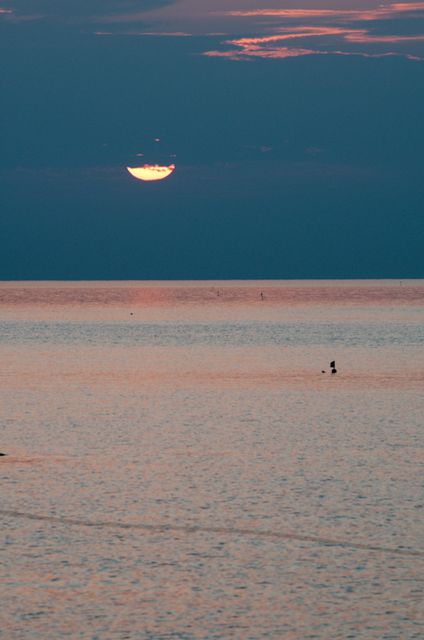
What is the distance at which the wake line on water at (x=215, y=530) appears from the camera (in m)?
16.0

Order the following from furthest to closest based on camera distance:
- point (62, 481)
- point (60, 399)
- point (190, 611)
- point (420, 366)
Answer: point (420, 366) → point (60, 399) → point (62, 481) → point (190, 611)

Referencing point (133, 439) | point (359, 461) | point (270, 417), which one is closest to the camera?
point (359, 461)

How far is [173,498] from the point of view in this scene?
1972 cm

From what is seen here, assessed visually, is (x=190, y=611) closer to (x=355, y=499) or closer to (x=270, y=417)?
(x=355, y=499)

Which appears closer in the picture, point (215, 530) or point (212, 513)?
point (215, 530)

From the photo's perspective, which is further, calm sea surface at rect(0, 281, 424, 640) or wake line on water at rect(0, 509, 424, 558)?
wake line on water at rect(0, 509, 424, 558)

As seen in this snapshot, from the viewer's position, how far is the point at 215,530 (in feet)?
56.4

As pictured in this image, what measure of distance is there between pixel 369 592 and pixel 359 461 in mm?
10153

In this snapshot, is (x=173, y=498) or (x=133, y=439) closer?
(x=173, y=498)

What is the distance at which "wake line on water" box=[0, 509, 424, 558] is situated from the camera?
52.4ft

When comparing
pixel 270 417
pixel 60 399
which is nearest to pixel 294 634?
pixel 270 417

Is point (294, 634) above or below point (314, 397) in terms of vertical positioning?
above

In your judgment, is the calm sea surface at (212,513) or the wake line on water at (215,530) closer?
the calm sea surface at (212,513)

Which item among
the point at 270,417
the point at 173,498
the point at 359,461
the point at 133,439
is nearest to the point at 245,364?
the point at 270,417
